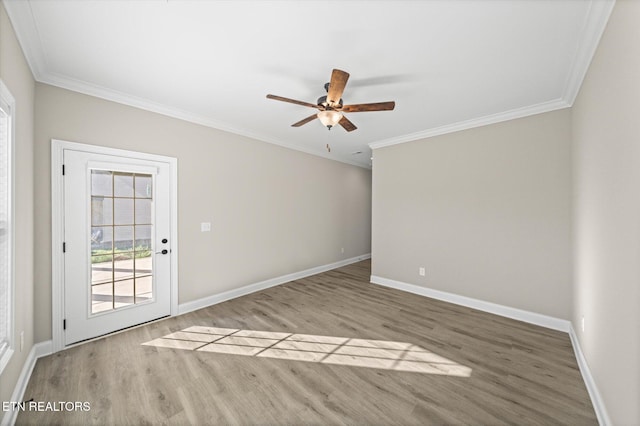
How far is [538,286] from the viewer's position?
3102 millimetres

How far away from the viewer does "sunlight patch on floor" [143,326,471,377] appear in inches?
90.5

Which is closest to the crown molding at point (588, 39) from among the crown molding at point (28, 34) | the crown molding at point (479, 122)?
the crown molding at point (479, 122)

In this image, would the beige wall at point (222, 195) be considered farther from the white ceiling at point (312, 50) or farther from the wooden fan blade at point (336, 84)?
the wooden fan blade at point (336, 84)

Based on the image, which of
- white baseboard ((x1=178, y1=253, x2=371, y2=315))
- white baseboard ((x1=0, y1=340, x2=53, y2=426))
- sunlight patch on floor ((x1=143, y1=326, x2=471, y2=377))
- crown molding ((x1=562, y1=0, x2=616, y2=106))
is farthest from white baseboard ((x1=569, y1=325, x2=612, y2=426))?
white baseboard ((x1=178, y1=253, x2=371, y2=315))

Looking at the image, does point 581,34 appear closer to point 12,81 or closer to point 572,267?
point 572,267

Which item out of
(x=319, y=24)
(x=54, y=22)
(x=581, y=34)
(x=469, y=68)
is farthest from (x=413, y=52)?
(x=54, y=22)

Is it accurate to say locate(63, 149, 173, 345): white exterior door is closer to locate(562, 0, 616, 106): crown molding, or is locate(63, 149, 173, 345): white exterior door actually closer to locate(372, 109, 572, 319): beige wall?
locate(372, 109, 572, 319): beige wall

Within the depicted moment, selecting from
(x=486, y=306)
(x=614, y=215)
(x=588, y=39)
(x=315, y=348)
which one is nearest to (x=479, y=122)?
(x=588, y=39)

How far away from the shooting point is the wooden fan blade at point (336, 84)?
189 centimetres

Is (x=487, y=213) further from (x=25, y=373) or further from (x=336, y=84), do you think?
(x=25, y=373)

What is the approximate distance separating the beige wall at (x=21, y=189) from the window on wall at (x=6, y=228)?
0.35ft

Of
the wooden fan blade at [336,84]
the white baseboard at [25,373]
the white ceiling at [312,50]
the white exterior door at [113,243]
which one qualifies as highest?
the white ceiling at [312,50]

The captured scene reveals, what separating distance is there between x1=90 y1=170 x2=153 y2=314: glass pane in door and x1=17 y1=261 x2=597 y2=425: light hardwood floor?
1.50 feet

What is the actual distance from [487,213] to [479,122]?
1283 millimetres
